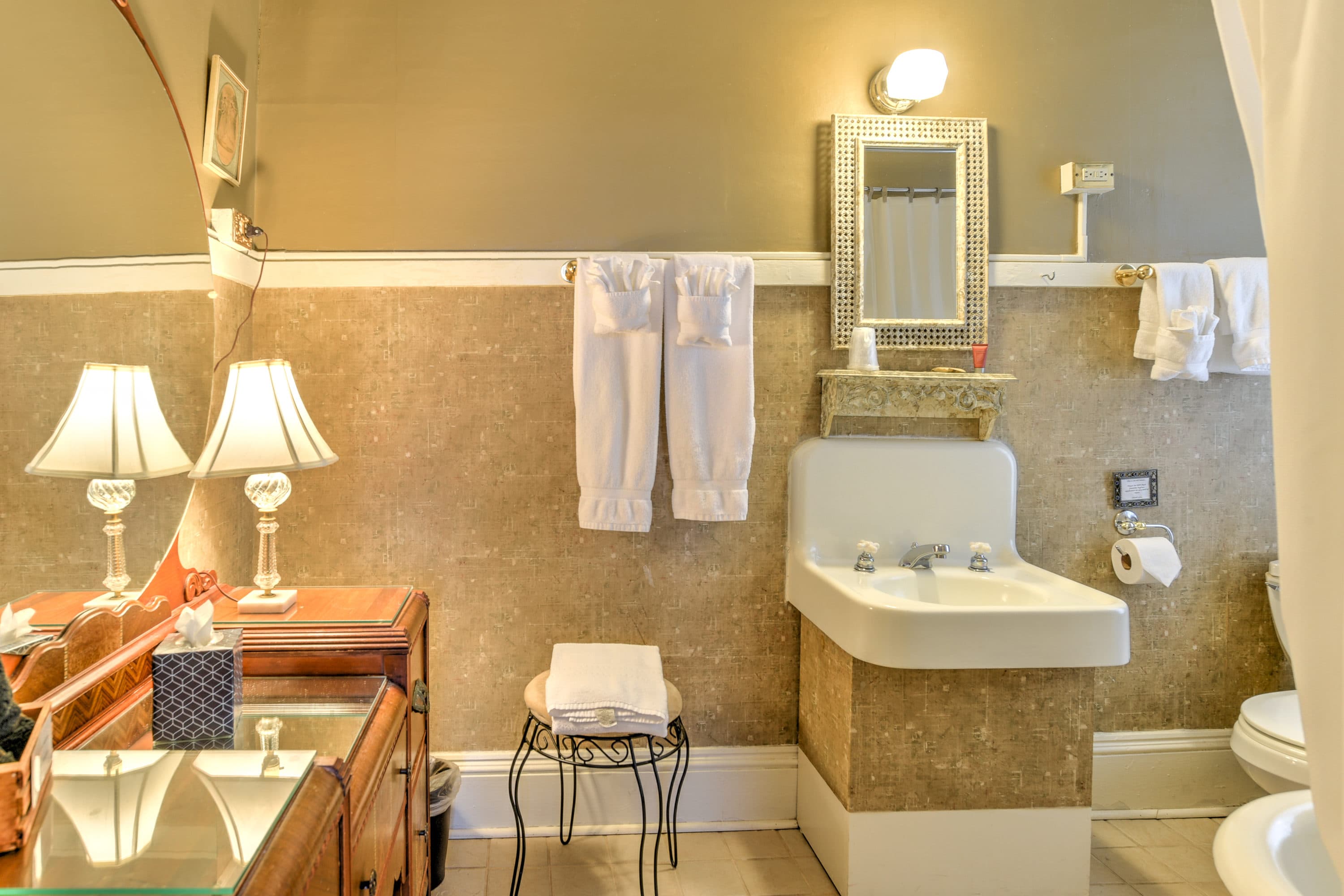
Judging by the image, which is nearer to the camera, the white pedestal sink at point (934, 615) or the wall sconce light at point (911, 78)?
the white pedestal sink at point (934, 615)

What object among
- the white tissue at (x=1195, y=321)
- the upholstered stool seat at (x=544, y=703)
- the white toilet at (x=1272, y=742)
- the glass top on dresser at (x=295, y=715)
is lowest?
the white toilet at (x=1272, y=742)

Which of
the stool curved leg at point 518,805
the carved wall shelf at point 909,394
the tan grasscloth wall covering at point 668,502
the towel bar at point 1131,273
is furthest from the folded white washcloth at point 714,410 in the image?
the towel bar at point 1131,273

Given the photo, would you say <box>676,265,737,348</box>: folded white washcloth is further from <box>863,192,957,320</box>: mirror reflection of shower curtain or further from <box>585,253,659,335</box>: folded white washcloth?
<box>863,192,957,320</box>: mirror reflection of shower curtain

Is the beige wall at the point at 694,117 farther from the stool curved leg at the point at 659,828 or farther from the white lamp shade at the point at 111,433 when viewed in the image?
the stool curved leg at the point at 659,828

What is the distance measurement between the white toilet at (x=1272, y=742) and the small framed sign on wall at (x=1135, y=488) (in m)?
0.48

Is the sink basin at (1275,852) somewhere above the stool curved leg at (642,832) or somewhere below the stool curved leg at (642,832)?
above

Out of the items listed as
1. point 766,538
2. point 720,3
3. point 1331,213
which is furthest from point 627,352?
point 1331,213

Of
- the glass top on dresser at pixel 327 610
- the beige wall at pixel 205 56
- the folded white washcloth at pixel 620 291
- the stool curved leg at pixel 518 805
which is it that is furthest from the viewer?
the folded white washcloth at pixel 620 291

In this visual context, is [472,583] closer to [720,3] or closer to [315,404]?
[315,404]

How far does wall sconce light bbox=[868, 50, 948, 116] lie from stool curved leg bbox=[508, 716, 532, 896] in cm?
190

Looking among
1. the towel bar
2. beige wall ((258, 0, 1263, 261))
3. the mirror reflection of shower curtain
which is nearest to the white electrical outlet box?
beige wall ((258, 0, 1263, 261))

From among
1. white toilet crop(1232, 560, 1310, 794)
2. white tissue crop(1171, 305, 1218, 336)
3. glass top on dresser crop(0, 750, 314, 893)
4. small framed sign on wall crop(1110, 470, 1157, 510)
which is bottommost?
white toilet crop(1232, 560, 1310, 794)

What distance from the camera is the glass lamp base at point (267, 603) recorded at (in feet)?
4.96

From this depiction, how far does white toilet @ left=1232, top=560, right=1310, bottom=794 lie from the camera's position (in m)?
1.86
